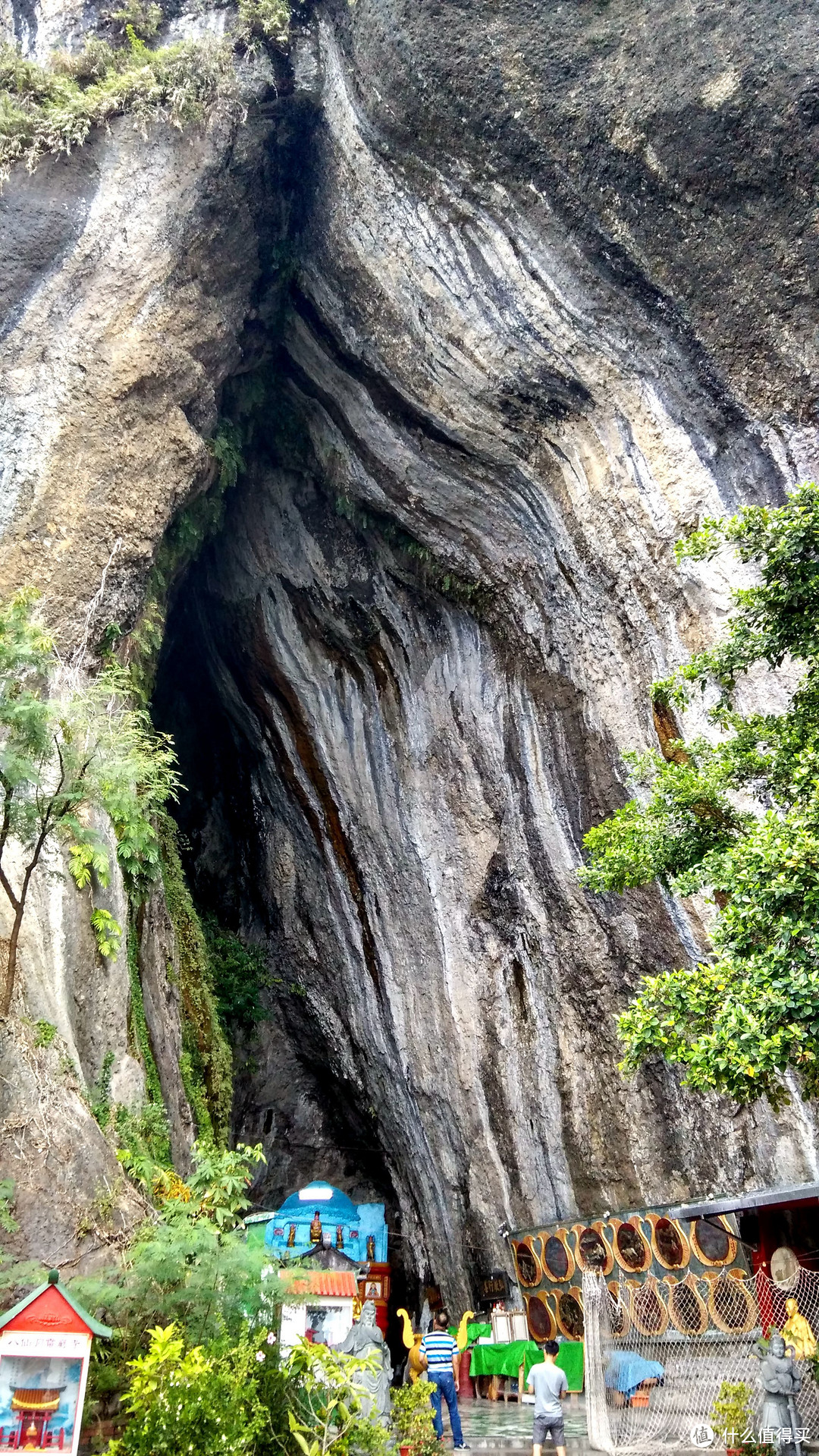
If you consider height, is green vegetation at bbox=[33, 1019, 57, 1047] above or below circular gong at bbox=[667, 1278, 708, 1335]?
above

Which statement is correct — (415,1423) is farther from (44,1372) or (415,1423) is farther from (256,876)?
(256,876)

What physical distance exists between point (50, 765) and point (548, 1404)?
5759mm

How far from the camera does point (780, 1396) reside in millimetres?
5203

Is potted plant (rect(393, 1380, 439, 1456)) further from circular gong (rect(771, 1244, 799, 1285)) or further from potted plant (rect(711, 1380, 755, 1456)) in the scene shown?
circular gong (rect(771, 1244, 799, 1285))

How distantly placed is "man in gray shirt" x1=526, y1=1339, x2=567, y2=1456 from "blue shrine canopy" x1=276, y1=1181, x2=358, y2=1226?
8606 millimetres

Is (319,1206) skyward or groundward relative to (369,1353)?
skyward

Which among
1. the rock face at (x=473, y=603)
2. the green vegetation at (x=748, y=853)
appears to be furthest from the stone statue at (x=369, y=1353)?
the rock face at (x=473, y=603)

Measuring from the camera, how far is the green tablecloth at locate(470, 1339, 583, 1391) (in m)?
9.68

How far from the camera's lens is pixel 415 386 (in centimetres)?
1216

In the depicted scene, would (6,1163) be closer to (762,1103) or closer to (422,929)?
(762,1103)

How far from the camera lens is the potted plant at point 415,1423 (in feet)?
18.1

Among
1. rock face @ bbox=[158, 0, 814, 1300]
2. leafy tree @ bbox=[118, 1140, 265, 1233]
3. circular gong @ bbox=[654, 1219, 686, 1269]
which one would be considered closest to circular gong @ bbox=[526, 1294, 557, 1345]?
rock face @ bbox=[158, 0, 814, 1300]

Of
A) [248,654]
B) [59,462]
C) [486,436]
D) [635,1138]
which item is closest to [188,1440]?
[635,1138]

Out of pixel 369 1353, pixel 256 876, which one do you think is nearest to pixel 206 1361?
pixel 369 1353
